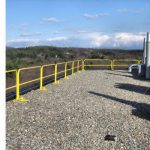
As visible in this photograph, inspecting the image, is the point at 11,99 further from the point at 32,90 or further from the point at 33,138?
the point at 33,138

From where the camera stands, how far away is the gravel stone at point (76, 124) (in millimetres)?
7297

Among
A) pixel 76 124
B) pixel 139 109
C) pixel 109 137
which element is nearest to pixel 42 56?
pixel 139 109

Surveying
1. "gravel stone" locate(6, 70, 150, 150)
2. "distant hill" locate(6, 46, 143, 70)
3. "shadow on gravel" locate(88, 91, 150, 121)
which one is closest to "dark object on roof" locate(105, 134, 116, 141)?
"gravel stone" locate(6, 70, 150, 150)

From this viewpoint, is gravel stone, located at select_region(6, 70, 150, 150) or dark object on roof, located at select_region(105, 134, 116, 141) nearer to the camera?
gravel stone, located at select_region(6, 70, 150, 150)

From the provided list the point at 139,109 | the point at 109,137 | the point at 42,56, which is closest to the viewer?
the point at 109,137

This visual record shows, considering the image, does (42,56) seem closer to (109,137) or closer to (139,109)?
(139,109)

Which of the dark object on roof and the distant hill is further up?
the dark object on roof

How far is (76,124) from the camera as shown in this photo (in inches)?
372

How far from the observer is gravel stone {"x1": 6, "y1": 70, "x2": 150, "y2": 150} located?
287 inches

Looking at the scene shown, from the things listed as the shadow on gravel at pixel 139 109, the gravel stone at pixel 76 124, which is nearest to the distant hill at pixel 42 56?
the shadow on gravel at pixel 139 109

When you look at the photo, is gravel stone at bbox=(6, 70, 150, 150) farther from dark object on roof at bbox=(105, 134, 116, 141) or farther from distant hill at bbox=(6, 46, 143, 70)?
distant hill at bbox=(6, 46, 143, 70)

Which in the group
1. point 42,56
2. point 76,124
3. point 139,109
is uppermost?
point 76,124

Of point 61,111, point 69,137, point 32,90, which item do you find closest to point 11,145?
point 69,137

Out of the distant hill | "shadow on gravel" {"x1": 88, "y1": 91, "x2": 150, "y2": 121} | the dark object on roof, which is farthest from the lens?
the distant hill
